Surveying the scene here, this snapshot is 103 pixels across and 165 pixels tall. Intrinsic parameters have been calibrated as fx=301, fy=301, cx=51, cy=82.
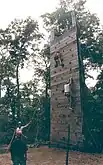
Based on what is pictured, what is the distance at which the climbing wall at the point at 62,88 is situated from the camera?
19.0 meters

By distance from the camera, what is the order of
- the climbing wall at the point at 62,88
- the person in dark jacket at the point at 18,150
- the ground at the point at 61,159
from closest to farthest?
the person in dark jacket at the point at 18,150, the ground at the point at 61,159, the climbing wall at the point at 62,88

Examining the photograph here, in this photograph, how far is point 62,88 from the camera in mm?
21422

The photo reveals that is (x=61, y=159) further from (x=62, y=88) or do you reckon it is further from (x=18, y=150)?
(x=62, y=88)

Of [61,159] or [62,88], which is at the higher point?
[62,88]

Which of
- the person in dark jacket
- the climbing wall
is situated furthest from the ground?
the person in dark jacket

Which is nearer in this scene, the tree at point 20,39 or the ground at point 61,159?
the ground at point 61,159

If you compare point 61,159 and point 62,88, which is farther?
point 62,88

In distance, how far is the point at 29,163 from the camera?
52.0 ft

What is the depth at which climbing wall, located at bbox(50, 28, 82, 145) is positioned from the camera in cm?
1903

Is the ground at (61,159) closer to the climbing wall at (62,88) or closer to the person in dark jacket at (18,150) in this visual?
the climbing wall at (62,88)

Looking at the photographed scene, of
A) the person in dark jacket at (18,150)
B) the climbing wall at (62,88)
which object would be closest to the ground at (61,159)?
the climbing wall at (62,88)

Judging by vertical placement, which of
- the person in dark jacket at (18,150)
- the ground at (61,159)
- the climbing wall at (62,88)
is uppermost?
the climbing wall at (62,88)

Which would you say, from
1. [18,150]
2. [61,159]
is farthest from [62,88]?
[18,150]

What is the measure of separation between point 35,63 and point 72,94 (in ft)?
51.3
